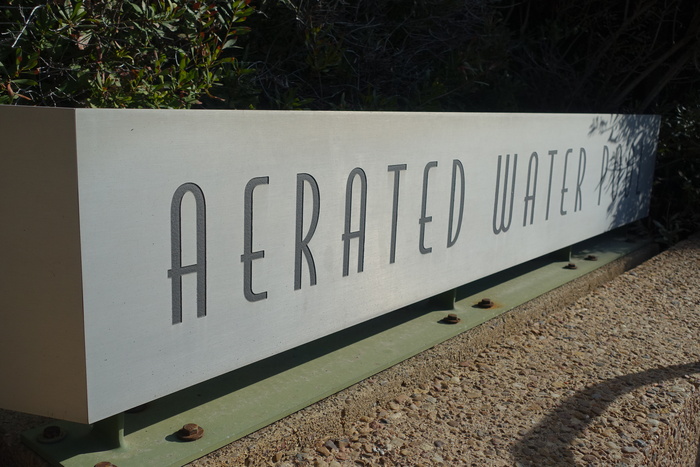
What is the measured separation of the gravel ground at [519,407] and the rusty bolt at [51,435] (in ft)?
0.18

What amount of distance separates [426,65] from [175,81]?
241cm

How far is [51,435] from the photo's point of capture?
2.00m

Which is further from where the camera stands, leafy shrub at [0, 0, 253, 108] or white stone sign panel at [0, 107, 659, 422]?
leafy shrub at [0, 0, 253, 108]

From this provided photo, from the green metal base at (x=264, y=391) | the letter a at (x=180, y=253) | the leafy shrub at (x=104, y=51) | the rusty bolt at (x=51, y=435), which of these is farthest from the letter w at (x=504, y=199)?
the rusty bolt at (x=51, y=435)

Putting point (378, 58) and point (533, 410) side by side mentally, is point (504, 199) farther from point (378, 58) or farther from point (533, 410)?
point (378, 58)

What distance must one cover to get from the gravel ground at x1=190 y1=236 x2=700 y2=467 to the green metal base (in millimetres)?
58

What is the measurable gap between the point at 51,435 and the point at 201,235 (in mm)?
703

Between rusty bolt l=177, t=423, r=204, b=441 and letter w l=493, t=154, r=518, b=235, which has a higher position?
letter w l=493, t=154, r=518, b=235

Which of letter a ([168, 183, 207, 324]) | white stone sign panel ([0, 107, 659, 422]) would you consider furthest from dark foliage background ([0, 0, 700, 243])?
letter a ([168, 183, 207, 324])

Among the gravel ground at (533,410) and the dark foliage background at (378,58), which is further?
the dark foliage background at (378,58)

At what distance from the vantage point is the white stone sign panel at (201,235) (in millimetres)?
1724

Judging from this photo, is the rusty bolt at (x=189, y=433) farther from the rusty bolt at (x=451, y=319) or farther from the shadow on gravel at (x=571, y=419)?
the rusty bolt at (x=451, y=319)

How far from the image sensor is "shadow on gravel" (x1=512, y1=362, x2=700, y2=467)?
7.35ft

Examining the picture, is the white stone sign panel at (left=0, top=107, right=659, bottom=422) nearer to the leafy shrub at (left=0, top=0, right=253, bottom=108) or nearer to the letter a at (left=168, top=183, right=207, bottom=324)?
the letter a at (left=168, top=183, right=207, bottom=324)
